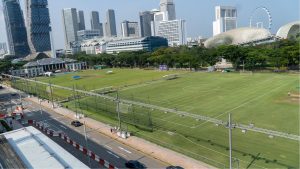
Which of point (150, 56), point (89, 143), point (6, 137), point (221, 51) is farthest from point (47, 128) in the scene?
point (150, 56)

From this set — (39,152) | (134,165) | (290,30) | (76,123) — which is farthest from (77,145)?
(290,30)

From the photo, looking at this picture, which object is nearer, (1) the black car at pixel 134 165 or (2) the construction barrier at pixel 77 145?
(2) the construction barrier at pixel 77 145

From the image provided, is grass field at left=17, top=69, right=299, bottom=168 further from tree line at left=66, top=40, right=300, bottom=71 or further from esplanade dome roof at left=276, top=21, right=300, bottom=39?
esplanade dome roof at left=276, top=21, right=300, bottom=39

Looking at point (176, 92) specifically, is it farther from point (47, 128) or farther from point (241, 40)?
point (241, 40)

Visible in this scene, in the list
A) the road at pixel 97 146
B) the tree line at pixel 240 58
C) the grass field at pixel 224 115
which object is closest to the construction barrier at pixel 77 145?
the road at pixel 97 146

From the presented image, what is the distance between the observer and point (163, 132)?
40.8 meters

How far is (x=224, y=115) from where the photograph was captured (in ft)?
153

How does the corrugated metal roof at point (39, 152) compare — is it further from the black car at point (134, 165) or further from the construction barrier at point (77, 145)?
the black car at point (134, 165)

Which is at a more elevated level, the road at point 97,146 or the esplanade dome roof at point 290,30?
the esplanade dome roof at point 290,30

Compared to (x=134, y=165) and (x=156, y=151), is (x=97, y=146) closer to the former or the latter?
(x=156, y=151)

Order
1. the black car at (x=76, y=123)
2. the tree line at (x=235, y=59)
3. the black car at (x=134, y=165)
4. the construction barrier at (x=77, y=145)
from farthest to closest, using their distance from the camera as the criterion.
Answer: the tree line at (x=235, y=59) → the black car at (x=76, y=123) → the black car at (x=134, y=165) → the construction barrier at (x=77, y=145)

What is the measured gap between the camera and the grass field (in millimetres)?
31875

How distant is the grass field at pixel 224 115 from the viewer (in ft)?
105

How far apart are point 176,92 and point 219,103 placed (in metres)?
16.4
